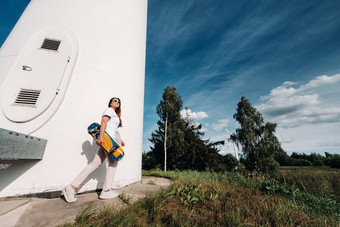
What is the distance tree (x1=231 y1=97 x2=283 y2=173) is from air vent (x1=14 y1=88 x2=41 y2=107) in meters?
18.7

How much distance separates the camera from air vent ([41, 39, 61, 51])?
10.0 feet

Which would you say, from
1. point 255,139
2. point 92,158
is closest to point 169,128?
point 255,139

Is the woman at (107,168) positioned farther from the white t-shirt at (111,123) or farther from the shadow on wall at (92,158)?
the shadow on wall at (92,158)

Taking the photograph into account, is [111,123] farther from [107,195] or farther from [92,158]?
[107,195]

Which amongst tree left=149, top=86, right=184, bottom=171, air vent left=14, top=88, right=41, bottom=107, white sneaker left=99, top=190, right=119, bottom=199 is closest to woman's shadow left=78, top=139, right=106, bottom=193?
white sneaker left=99, top=190, right=119, bottom=199

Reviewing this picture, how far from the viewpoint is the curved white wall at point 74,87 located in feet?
7.57

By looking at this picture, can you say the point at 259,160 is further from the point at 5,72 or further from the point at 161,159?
the point at 5,72

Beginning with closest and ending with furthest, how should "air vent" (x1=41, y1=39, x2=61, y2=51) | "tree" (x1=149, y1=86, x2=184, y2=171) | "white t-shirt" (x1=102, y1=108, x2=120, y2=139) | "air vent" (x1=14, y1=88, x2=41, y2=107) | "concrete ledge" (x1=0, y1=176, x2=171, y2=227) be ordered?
"concrete ledge" (x1=0, y1=176, x2=171, y2=227) < "white t-shirt" (x1=102, y1=108, x2=120, y2=139) < "air vent" (x1=14, y1=88, x2=41, y2=107) < "air vent" (x1=41, y1=39, x2=61, y2=51) < "tree" (x1=149, y1=86, x2=184, y2=171)

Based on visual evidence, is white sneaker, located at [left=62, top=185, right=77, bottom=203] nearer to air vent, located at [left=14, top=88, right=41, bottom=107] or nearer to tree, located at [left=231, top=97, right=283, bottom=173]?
air vent, located at [left=14, top=88, right=41, bottom=107]

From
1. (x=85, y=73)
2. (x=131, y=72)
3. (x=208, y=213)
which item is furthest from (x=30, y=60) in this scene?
(x=208, y=213)

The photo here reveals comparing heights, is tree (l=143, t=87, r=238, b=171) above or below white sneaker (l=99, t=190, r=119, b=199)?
above

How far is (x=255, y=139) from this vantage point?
1750cm

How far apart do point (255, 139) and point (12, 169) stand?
2067cm

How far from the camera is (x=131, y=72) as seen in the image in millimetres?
3789
